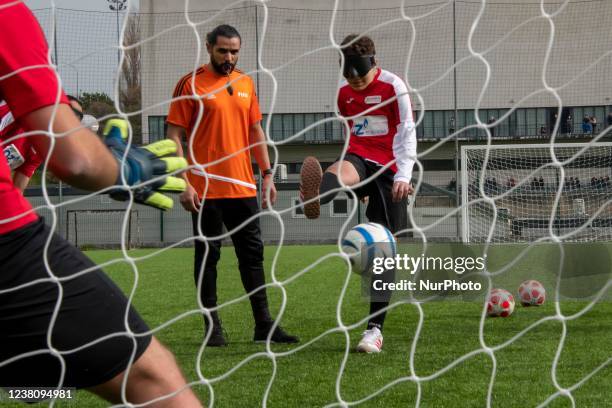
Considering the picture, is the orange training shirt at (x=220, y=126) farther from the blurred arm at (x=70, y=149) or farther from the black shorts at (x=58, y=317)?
the blurred arm at (x=70, y=149)

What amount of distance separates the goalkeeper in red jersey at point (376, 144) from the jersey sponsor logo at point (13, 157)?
1.51m

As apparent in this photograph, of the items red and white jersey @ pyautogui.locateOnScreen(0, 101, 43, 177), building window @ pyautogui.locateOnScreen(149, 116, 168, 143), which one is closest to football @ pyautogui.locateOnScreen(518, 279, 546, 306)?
red and white jersey @ pyautogui.locateOnScreen(0, 101, 43, 177)

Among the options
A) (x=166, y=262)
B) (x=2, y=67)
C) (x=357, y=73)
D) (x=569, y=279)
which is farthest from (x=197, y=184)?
(x=166, y=262)

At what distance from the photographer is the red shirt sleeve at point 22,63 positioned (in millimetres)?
1486

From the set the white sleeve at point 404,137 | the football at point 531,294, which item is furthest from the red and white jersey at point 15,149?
the football at point 531,294

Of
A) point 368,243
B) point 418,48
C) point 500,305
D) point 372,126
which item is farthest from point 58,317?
point 418,48

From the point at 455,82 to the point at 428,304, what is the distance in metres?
7.99

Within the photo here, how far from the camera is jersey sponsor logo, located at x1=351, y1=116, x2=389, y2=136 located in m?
4.42

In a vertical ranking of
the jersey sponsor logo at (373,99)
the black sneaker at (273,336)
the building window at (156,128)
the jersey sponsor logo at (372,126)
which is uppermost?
the building window at (156,128)

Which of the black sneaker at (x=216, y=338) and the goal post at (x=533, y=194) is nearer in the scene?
the black sneaker at (x=216, y=338)

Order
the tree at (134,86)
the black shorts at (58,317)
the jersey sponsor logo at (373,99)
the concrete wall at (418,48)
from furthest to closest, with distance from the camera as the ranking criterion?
the concrete wall at (418,48)
the tree at (134,86)
the jersey sponsor logo at (373,99)
the black shorts at (58,317)

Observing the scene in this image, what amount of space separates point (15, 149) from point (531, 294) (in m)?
3.48

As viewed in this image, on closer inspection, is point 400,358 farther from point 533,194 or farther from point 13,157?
point 533,194

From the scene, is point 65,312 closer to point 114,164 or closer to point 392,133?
point 114,164
